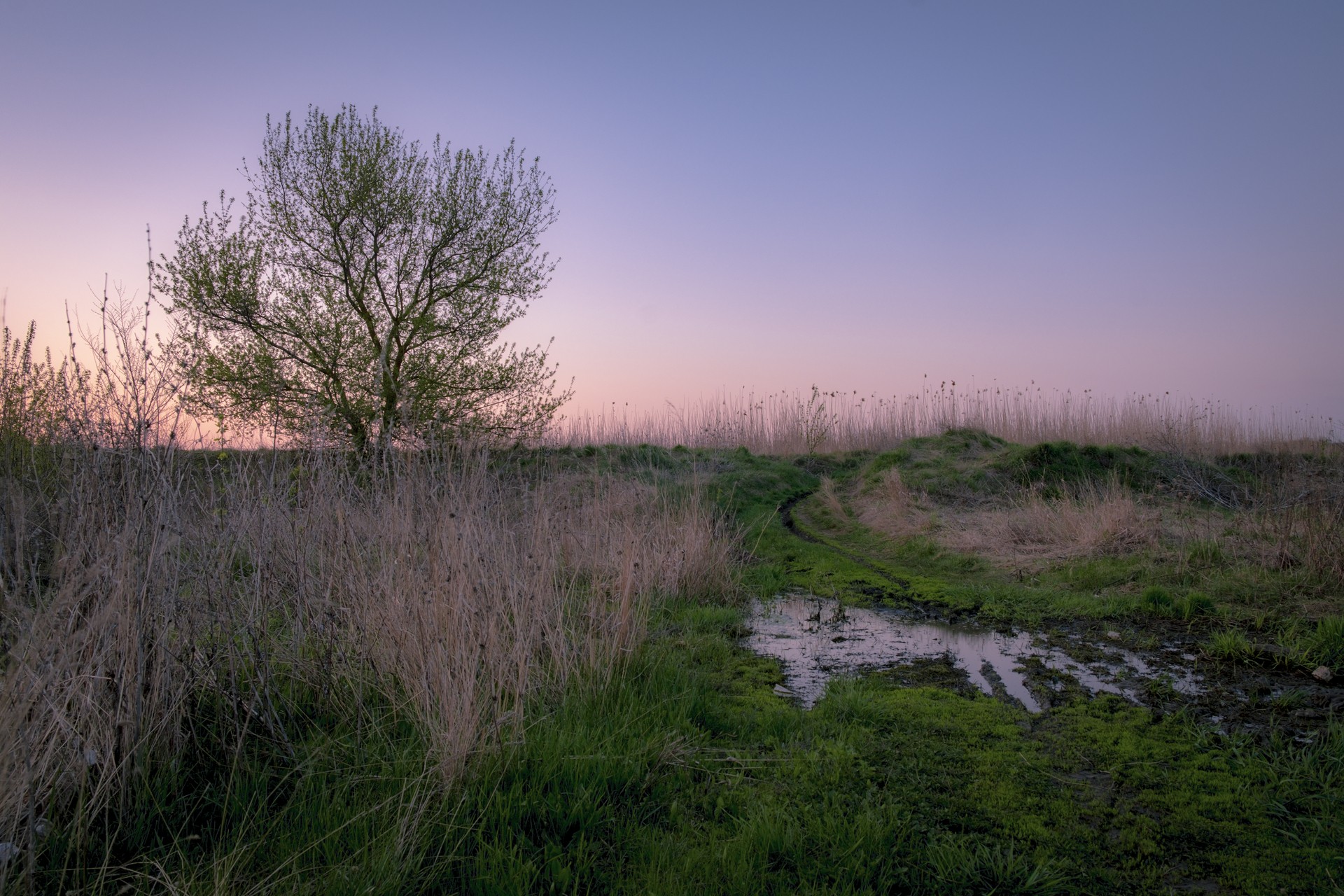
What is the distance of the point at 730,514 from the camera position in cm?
1167

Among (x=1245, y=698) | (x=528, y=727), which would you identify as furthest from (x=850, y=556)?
(x=528, y=727)

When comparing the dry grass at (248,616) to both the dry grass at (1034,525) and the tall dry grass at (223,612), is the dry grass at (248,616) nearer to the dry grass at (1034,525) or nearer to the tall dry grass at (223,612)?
the tall dry grass at (223,612)

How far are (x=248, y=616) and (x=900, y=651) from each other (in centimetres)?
450

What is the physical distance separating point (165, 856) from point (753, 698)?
295 centimetres

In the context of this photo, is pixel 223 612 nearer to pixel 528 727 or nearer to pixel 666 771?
pixel 528 727

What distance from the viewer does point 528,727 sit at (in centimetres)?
327

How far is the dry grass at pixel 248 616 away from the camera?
2422 mm

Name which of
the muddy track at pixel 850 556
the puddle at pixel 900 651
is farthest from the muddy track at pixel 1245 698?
the muddy track at pixel 850 556

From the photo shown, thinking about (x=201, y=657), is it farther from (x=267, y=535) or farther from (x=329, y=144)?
(x=329, y=144)

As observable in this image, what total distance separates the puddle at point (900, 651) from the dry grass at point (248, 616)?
4.54 ft

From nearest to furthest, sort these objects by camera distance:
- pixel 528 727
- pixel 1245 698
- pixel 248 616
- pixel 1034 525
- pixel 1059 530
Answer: pixel 248 616 < pixel 528 727 < pixel 1245 698 < pixel 1059 530 < pixel 1034 525

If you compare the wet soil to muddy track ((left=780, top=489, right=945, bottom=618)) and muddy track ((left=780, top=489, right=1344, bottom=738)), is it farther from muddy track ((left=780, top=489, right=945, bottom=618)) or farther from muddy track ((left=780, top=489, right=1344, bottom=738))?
muddy track ((left=780, top=489, right=945, bottom=618))

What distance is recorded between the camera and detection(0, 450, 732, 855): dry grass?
2422 millimetres

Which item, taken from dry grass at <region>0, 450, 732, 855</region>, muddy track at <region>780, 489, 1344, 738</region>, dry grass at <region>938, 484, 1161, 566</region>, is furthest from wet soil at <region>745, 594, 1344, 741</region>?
dry grass at <region>938, 484, 1161, 566</region>
